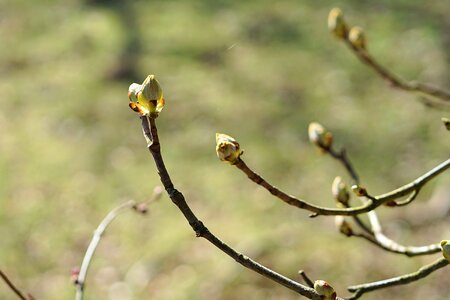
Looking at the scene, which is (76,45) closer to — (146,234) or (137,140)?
(137,140)

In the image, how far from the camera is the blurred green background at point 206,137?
3.46 m

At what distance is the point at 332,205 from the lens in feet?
11.9

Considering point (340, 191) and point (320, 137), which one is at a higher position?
point (320, 137)

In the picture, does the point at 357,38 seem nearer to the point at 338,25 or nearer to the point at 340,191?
the point at 338,25

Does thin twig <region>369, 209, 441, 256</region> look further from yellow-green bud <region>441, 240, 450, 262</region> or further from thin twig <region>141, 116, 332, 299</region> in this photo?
thin twig <region>141, 116, 332, 299</region>

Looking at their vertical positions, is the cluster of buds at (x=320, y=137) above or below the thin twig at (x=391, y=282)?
above

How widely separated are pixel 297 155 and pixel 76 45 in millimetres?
2075

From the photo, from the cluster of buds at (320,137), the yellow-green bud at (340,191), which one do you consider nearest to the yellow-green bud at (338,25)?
the cluster of buds at (320,137)

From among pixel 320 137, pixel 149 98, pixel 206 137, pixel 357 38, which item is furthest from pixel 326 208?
pixel 206 137

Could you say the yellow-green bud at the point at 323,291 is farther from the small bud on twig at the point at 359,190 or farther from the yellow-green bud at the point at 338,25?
the yellow-green bud at the point at 338,25

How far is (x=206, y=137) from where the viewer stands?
4465 millimetres

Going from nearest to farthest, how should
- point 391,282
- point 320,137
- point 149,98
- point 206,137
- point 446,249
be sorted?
point 149,98
point 446,249
point 391,282
point 320,137
point 206,137

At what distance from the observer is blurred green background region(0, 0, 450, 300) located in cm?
346

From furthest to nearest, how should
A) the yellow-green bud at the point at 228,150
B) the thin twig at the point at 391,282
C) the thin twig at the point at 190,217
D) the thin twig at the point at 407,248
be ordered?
the thin twig at the point at 407,248 → the thin twig at the point at 391,282 → the yellow-green bud at the point at 228,150 → the thin twig at the point at 190,217
